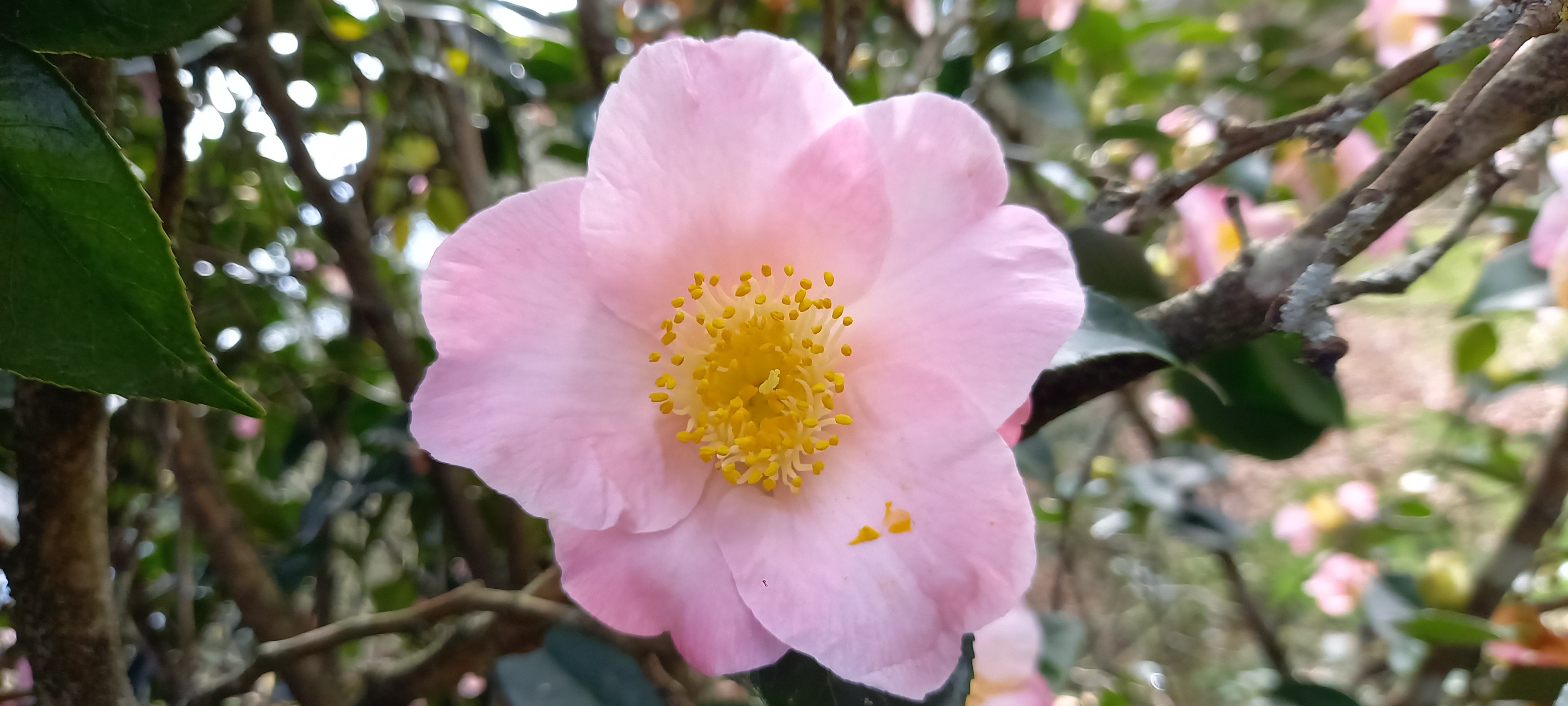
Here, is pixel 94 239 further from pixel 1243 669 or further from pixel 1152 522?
pixel 1243 669


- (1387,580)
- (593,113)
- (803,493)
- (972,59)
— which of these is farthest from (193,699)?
(1387,580)

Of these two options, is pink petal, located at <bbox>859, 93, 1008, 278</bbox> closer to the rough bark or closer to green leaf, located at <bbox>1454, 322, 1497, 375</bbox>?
the rough bark

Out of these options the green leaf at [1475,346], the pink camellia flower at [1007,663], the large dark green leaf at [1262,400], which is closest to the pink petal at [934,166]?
the large dark green leaf at [1262,400]

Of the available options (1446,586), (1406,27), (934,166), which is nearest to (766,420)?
(934,166)

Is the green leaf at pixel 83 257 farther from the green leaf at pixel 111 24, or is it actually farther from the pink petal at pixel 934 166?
the pink petal at pixel 934 166

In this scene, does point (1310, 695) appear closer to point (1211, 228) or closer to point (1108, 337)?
point (1211, 228)
